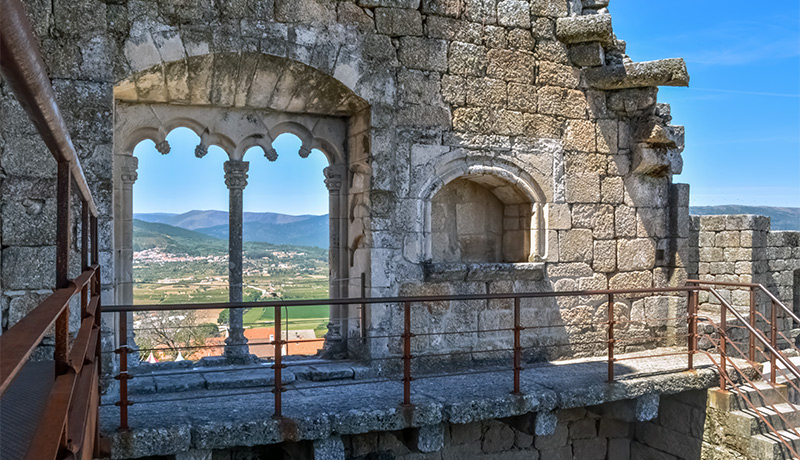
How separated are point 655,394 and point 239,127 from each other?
4158 millimetres

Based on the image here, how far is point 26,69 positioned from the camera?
1.07 metres

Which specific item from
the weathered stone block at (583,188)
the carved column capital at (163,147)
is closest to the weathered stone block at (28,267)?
the carved column capital at (163,147)

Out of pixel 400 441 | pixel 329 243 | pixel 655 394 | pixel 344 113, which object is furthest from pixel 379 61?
pixel 655 394

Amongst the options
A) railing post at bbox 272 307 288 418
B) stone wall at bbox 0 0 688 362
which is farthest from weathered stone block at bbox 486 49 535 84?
railing post at bbox 272 307 288 418

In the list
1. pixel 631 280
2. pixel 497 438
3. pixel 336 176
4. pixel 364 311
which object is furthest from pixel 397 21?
pixel 497 438

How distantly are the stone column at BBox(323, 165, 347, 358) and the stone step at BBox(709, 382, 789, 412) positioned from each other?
3.26 m

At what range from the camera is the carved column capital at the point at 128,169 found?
570cm

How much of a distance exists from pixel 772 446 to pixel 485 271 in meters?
2.65

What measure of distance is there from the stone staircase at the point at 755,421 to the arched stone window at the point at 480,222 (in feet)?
7.01

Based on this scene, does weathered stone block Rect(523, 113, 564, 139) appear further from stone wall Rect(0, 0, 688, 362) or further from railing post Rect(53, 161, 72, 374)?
railing post Rect(53, 161, 72, 374)

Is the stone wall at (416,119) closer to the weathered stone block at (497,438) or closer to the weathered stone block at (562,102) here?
the weathered stone block at (562,102)

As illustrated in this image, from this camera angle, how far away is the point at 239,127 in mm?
6078

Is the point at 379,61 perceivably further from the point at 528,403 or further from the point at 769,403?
the point at 769,403

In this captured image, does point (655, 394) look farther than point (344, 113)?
No
